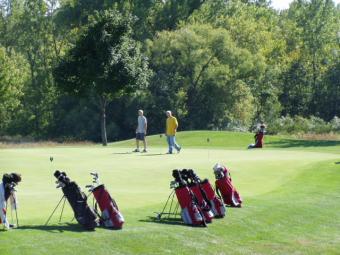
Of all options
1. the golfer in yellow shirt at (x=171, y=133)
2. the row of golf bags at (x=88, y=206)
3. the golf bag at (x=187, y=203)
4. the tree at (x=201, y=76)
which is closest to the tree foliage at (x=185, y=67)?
the tree at (x=201, y=76)

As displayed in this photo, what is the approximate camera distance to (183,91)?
7500cm

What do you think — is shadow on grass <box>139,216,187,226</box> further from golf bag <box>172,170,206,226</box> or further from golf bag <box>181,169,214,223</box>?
golf bag <box>181,169,214,223</box>

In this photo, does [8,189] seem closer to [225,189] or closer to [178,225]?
[178,225]

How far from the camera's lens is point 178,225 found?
17.5 metres

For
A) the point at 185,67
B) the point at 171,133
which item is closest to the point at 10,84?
the point at 185,67

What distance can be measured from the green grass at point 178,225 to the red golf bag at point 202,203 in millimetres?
231

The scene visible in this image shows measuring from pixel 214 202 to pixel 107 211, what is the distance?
10.7ft

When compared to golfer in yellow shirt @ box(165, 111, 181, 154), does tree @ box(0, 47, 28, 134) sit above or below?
above

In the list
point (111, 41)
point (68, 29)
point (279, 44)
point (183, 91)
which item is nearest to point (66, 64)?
point (111, 41)

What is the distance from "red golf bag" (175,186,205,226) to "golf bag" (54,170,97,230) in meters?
2.41

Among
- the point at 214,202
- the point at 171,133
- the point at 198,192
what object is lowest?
the point at 214,202

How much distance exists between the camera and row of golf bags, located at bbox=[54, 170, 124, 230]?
630 inches

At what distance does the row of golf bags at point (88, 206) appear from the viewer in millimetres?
15992

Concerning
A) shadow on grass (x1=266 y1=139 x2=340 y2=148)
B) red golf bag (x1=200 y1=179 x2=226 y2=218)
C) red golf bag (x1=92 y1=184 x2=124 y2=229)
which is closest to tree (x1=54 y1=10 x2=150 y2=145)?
shadow on grass (x1=266 y1=139 x2=340 y2=148)
